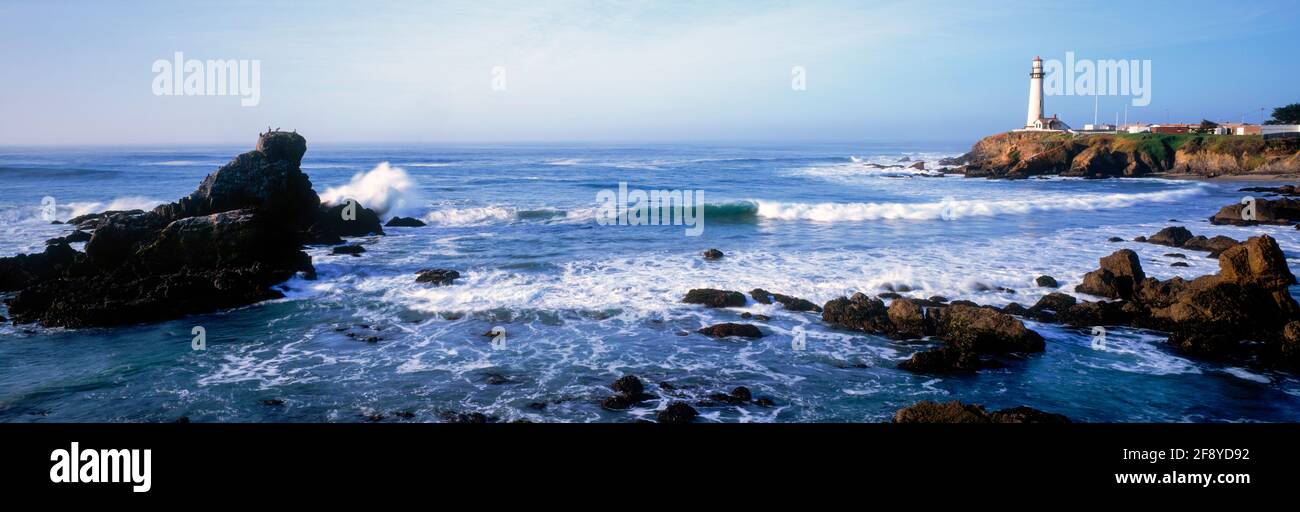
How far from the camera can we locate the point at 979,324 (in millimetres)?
12172

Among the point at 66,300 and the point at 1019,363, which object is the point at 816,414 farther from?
the point at 66,300

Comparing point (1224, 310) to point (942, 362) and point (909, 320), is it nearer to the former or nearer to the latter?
point (909, 320)

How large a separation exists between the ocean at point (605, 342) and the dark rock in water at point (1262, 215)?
1127 mm

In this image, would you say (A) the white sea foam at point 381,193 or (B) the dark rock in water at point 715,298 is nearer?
(B) the dark rock in water at point 715,298

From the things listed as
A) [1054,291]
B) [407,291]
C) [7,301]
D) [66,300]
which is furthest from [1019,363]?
[7,301]

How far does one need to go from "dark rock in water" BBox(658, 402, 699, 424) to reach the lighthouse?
77.5 metres

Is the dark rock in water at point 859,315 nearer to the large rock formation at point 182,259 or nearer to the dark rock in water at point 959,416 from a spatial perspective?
the dark rock in water at point 959,416

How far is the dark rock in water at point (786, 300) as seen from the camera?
1475 centimetres

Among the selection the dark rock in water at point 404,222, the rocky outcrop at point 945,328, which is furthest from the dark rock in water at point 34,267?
the rocky outcrop at point 945,328

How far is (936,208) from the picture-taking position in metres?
34.2

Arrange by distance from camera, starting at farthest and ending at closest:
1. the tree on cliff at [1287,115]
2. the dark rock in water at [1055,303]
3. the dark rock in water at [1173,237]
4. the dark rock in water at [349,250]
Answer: the tree on cliff at [1287,115] < the dark rock in water at [1173,237] < the dark rock in water at [349,250] < the dark rock in water at [1055,303]

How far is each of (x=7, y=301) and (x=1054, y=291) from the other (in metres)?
21.7

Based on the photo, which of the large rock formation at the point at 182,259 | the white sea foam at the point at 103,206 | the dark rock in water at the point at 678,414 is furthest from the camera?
the white sea foam at the point at 103,206

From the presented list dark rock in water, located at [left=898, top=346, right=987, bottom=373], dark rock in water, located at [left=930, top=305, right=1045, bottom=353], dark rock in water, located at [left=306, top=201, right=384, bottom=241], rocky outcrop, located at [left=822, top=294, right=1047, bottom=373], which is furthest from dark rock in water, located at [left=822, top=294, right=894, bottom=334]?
dark rock in water, located at [left=306, top=201, right=384, bottom=241]
